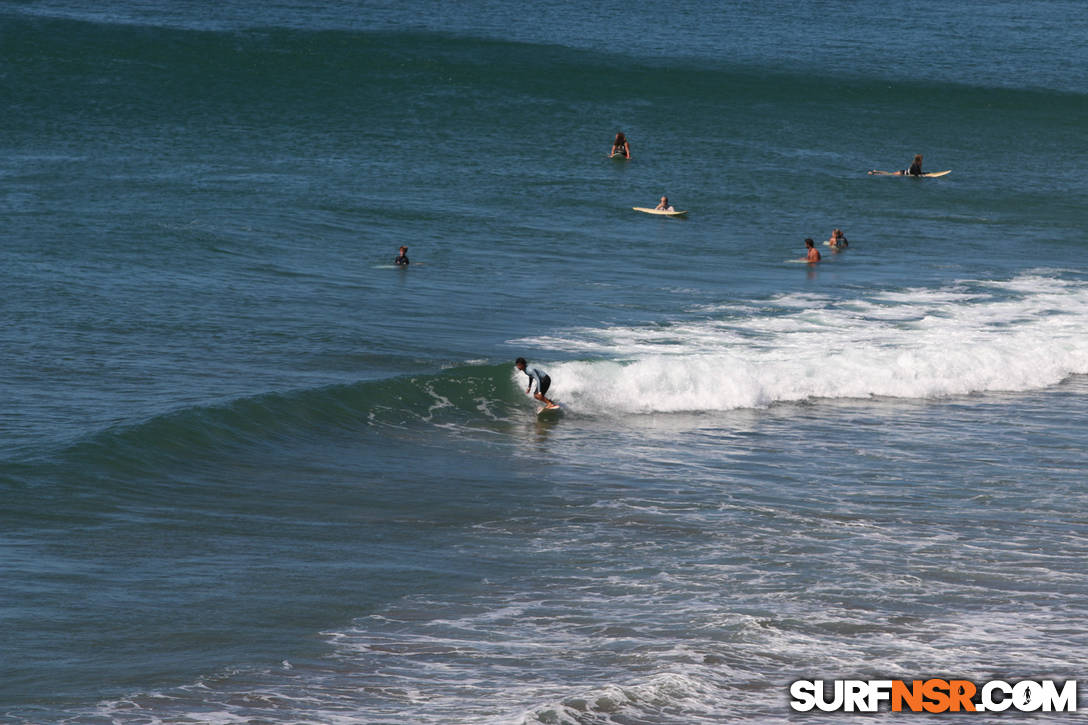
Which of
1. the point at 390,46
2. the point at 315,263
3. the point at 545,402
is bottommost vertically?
the point at 545,402

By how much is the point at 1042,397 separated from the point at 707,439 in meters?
6.86

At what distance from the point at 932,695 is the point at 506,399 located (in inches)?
441

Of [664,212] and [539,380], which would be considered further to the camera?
[664,212]

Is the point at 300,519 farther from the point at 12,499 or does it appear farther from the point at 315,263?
the point at 315,263

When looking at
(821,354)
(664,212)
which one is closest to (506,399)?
(821,354)

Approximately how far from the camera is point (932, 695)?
1004 cm

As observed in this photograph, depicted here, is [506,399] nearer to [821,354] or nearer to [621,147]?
[821,354]

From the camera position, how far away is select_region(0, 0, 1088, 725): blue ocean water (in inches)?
430

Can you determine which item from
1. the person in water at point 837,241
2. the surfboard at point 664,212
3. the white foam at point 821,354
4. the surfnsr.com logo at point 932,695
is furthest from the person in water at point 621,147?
the surfnsr.com logo at point 932,695

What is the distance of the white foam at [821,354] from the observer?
21.2m

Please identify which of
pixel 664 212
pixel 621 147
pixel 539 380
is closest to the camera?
pixel 539 380

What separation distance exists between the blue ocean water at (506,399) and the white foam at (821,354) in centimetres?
10

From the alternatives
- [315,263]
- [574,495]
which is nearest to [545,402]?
[574,495]

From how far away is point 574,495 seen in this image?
51.6 feet
